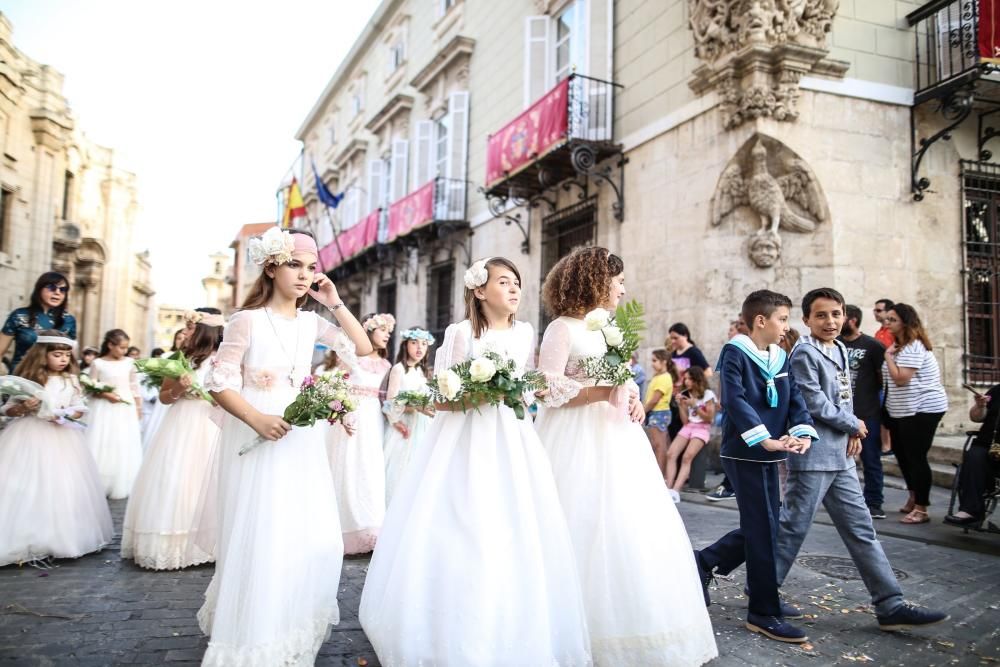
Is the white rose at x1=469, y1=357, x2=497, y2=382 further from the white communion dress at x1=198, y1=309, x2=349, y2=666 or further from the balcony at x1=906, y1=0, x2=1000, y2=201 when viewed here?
the balcony at x1=906, y1=0, x2=1000, y2=201

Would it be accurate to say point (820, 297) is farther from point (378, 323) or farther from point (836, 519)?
point (378, 323)

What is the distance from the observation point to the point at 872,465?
269 inches

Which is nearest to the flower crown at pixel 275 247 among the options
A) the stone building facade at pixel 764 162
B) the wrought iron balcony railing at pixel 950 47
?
the stone building facade at pixel 764 162

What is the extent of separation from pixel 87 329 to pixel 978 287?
35.6 meters

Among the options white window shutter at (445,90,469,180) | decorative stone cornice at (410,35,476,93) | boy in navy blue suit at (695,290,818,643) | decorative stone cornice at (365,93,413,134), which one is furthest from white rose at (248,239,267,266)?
decorative stone cornice at (365,93,413,134)

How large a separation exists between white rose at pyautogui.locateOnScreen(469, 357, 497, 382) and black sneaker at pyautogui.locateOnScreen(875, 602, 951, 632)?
8.32 feet

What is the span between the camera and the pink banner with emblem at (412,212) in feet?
57.7

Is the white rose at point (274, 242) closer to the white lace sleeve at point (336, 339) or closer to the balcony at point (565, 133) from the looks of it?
the white lace sleeve at point (336, 339)

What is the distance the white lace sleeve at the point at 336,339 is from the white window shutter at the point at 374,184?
20409 mm

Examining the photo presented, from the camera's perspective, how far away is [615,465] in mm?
3166

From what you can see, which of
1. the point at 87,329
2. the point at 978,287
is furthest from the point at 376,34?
the point at 978,287

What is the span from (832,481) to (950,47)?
8687 millimetres

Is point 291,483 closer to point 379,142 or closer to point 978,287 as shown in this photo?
point 978,287

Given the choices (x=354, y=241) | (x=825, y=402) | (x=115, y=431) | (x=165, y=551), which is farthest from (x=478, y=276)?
(x=354, y=241)
